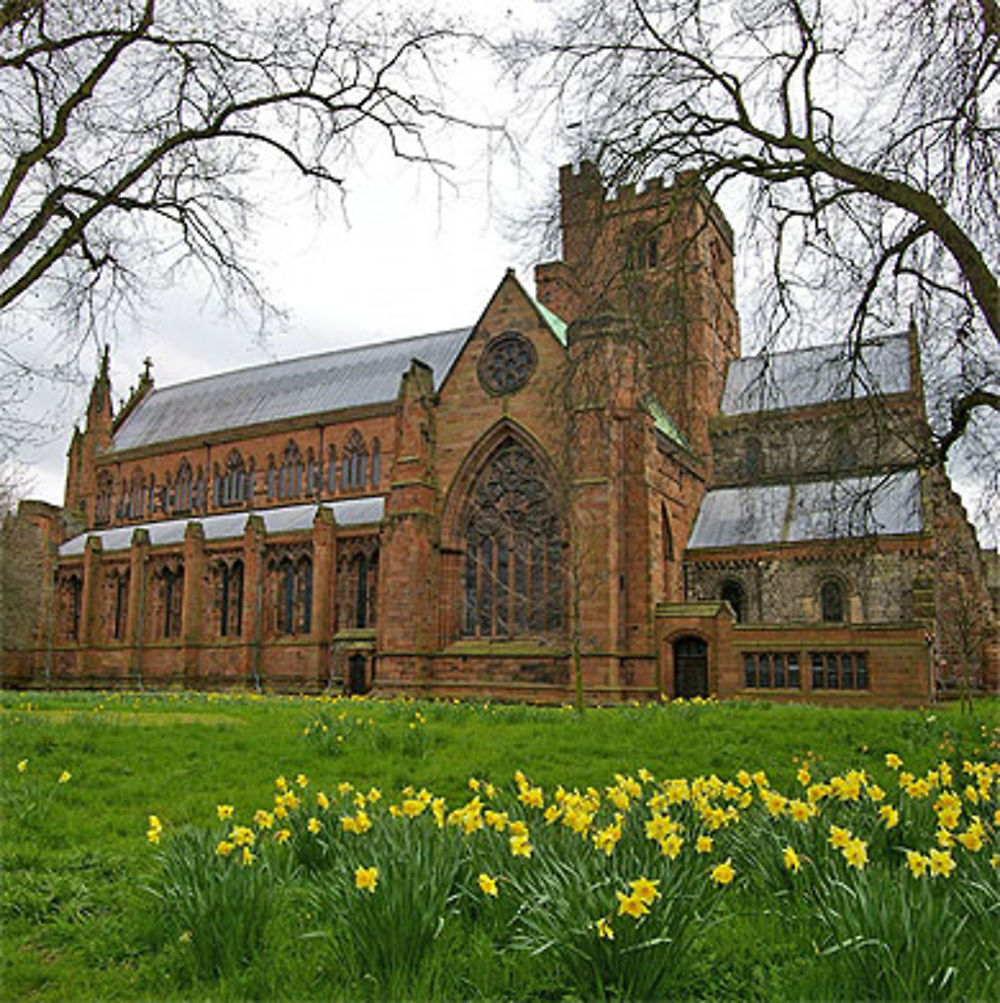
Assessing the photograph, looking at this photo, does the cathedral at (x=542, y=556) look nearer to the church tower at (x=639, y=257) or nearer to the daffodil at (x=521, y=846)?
the church tower at (x=639, y=257)

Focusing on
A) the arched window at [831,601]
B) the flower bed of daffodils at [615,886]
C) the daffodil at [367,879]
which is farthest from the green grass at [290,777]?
the arched window at [831,601]

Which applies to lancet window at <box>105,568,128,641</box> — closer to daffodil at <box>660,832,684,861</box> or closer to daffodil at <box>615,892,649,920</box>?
daffodil at <box>660,832,684,861</box>

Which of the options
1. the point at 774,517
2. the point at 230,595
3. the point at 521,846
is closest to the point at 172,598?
the point at 230,595

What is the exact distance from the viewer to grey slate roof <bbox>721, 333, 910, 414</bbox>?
12.3 metres

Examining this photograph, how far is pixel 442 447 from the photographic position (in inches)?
1273

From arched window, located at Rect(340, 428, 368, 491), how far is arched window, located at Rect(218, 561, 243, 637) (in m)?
6.13

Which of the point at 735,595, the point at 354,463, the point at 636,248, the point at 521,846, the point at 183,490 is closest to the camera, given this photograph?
the point at 521,846

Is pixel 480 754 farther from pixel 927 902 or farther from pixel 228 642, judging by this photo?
pixel 228 642

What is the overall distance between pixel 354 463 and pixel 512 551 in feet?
48.6

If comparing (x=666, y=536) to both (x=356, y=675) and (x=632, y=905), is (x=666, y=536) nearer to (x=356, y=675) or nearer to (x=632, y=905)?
(x=356, y=675)

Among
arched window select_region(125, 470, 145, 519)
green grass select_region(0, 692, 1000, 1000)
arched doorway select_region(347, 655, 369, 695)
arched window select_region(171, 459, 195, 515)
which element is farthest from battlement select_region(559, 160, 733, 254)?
arched window select_region(125, 470, 145, 519)

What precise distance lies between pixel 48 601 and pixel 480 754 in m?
42.8

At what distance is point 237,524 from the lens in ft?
145

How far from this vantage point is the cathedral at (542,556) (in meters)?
27.0
